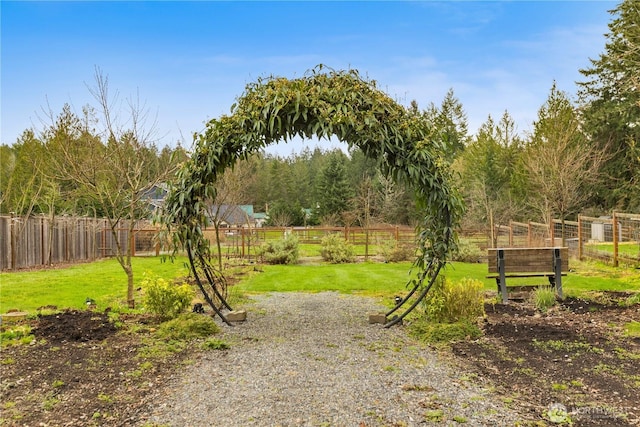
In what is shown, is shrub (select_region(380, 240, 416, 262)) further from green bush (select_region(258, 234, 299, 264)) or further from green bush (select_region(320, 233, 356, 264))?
green bush (select_region(258, 234, 299, 264))

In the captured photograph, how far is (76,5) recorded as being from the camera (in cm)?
715

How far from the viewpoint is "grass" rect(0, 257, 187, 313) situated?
699cm

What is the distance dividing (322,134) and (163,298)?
2.83 metres

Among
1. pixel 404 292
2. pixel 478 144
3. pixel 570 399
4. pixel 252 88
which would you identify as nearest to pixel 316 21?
Result: pixel 252 88

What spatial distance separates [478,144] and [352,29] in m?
26.7

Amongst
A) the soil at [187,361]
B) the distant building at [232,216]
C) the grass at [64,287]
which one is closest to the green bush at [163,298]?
the soil at [187,361]

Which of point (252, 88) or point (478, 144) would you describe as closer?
point (252, 88)

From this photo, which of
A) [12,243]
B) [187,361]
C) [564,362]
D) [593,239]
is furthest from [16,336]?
[593,239]

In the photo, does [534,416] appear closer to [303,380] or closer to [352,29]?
[303,380]

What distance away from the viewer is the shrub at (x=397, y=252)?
14.4 meters

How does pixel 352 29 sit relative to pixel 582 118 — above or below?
below

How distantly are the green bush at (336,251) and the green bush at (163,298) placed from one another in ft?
30.0

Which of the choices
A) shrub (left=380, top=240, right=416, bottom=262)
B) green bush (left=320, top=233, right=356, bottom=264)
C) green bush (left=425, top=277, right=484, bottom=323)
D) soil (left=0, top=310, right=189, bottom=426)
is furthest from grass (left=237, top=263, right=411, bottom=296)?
soil (left=0, top=310, right=189, bottom=426)

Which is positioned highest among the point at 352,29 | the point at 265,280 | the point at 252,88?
the point at 352,29
